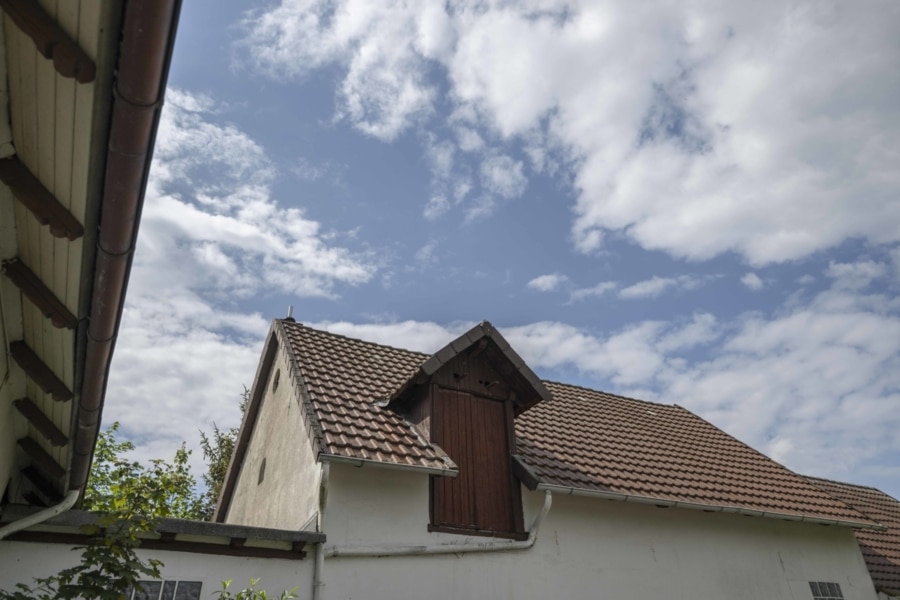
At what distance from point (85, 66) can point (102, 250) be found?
1.12 meters

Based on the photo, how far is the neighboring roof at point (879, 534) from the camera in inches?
500

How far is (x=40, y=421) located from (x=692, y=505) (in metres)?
9.21

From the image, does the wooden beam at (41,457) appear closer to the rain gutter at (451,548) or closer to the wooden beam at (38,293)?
the rain gutter at (451,548)

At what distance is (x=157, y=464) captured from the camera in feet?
18.5

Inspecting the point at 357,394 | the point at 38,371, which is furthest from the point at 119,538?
the point at 357,394

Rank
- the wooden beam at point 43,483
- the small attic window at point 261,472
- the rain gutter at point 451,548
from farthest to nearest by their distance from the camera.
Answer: the small attic window at point 261,472, the rain gutter at point 451,548, the wooden beam at point 43,483

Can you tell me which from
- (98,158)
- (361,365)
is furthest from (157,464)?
(361,365)

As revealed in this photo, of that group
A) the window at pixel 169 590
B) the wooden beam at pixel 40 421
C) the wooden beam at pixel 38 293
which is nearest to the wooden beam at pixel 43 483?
the wooden beam at pixel 40 421

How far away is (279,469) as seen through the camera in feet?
31.8

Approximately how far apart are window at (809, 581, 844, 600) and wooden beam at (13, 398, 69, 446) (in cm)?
1222

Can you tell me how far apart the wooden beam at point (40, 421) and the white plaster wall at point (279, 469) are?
299 cm

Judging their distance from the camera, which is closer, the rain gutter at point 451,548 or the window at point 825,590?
the rain gutter at point 451,548

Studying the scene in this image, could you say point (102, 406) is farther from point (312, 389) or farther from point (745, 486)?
point (745, 486)

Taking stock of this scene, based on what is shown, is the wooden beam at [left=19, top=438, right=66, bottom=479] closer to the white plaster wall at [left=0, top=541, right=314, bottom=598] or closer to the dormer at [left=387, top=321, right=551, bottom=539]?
the white plaster wall at [left=0, top=541, right=314, bottom=598]
